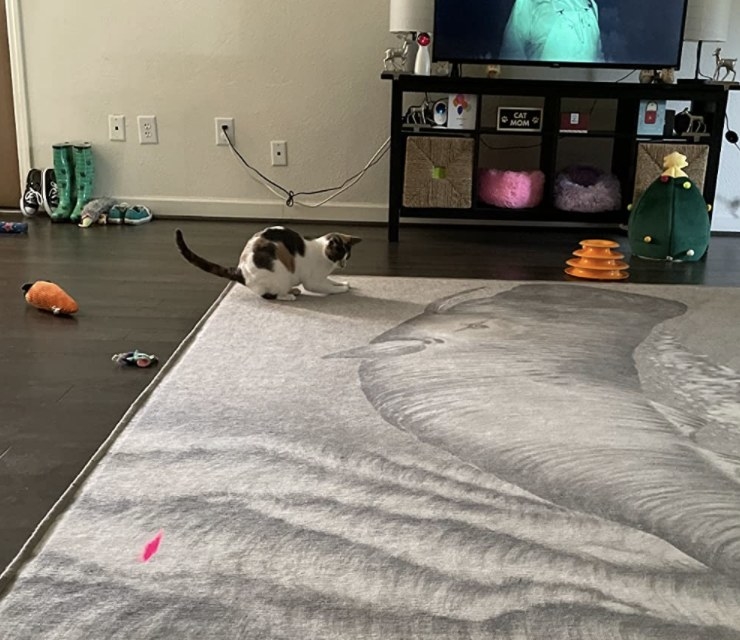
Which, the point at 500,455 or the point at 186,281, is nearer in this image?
the point at 500,455

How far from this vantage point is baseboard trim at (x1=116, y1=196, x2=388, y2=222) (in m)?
4.18

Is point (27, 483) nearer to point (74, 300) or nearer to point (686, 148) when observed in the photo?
point (74, 300)

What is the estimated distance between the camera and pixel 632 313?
8.88 ft

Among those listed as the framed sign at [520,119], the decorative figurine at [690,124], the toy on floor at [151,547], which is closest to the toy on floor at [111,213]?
the framed sign at [520,119]

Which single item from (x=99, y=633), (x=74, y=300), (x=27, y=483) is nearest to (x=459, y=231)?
(x=74, y=300)

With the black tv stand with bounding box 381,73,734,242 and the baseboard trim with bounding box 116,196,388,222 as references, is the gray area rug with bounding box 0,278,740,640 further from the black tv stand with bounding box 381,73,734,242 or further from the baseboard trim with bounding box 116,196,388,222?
the baseboard trim with bounding box 116,196,388,222

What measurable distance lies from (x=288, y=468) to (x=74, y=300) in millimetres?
1369

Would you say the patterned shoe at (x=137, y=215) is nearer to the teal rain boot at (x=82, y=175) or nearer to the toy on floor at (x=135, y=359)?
the teal rain boot at (x=82, y=175)

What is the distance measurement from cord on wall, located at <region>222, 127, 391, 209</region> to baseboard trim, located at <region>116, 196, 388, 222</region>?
3cm

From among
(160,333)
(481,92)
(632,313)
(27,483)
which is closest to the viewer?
(27,483)

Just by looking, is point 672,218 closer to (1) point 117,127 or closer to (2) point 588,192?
(2) point 588,192

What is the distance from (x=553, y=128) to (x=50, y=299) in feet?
6.89

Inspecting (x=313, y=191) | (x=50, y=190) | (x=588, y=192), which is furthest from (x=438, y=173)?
(x=50, y=190)

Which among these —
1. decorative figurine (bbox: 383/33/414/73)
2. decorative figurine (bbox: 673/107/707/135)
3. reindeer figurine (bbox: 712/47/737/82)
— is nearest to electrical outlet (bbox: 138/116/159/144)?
decorative figurine (bbox: 383/33/414/73)
